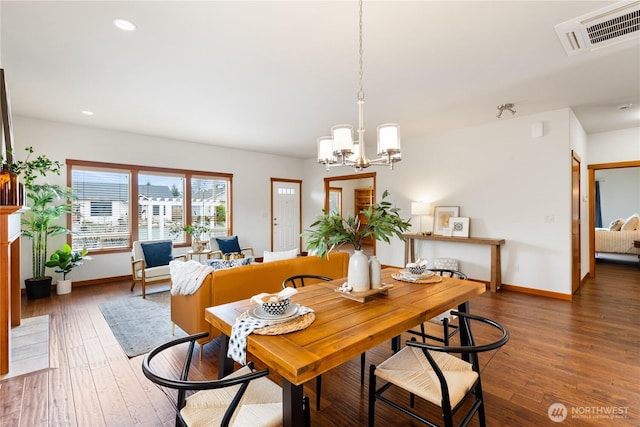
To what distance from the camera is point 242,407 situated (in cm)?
129

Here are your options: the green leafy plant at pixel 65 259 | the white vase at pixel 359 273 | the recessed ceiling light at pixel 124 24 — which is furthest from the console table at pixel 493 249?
the green leafy plant at pixel 65 259

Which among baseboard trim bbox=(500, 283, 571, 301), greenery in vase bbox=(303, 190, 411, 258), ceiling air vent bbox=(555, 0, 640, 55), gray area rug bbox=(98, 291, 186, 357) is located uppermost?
ceiling air vent bbox=(555, 0, 640, 55)

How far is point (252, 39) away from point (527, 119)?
414cm

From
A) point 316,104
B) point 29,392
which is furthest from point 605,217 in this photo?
point 29,392

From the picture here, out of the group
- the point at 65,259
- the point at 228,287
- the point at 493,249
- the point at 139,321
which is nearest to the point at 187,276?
the point at 228,287

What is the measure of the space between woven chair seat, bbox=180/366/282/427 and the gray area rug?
5.83 feet

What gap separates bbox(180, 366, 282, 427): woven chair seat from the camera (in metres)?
1.21

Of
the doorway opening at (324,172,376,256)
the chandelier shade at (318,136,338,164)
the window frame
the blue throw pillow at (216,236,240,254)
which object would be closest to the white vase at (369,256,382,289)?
the chandelier shade at (318,136,338,164)

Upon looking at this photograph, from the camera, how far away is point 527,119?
14.5 ft

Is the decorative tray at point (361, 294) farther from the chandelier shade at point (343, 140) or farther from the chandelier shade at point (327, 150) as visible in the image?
the chandelier shade at point (327, 150)

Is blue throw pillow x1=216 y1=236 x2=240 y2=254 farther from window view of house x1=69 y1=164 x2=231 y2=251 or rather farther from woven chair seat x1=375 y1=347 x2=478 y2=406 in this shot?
woven chair seat x1=375 y1=347 x2=478 y2=406

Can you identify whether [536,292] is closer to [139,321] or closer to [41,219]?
[139,321]

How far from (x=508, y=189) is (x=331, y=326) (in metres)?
4.43

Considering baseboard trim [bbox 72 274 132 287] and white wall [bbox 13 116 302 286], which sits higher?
white wall [bbox 13 116 302 286]
